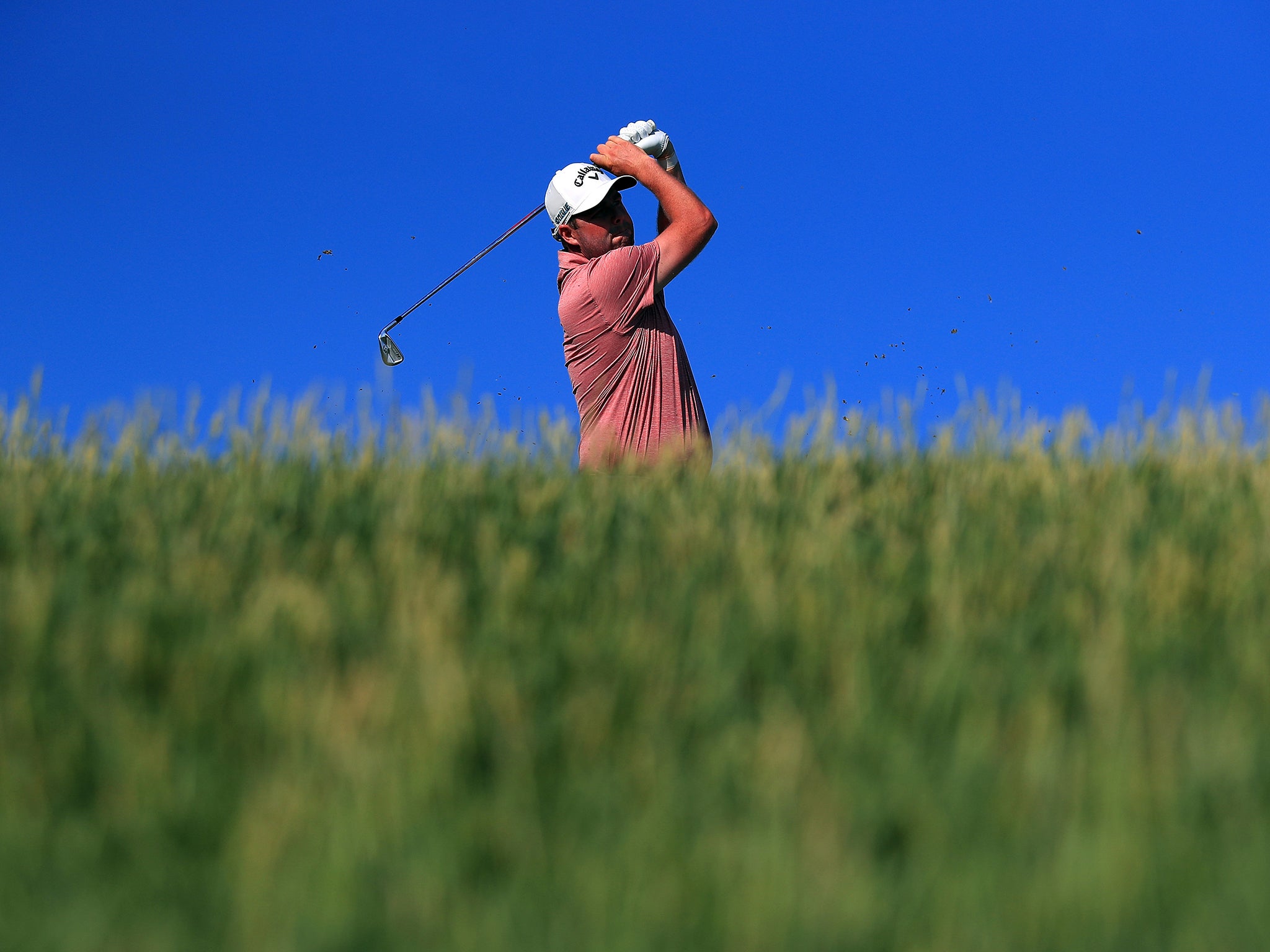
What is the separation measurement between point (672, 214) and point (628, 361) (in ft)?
2.64

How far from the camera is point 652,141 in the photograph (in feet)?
20.4

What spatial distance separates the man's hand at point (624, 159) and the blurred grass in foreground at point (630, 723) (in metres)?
2.42

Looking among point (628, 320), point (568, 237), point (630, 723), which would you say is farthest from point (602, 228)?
point (630, 723)

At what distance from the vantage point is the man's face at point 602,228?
5.96 m

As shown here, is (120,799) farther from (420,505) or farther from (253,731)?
(420,505)

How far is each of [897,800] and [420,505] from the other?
2246 millimetres

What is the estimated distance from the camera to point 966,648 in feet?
9.31

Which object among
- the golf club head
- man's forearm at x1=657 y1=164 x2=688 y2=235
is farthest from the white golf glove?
the golf club head

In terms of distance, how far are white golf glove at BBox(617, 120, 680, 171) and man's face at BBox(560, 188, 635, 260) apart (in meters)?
0.43

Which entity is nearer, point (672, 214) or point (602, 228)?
point (672, 214)

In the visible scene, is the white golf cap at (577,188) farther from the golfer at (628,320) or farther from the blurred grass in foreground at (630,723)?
the blurred grass in foreground at (630,723)

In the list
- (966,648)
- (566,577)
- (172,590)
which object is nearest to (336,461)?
(172,590)

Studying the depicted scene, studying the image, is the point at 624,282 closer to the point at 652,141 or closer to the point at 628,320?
the point at 628,320

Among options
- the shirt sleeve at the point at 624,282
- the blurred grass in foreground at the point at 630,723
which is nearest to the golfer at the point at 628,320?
the shirt sleeve at the point at 624,282
